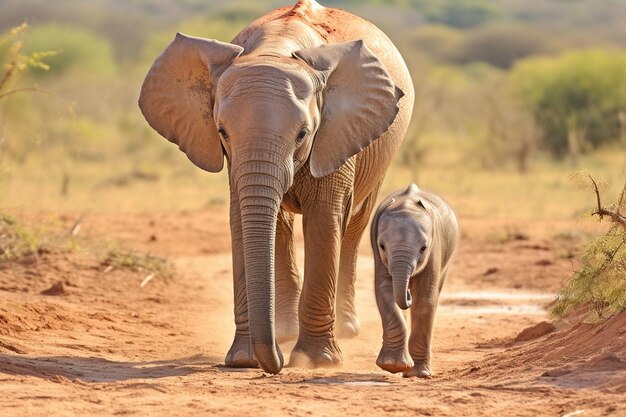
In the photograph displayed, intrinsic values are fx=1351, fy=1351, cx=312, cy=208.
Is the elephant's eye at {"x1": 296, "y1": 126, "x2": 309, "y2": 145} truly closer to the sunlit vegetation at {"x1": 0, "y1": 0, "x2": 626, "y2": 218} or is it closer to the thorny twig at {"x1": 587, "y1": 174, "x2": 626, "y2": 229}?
the thorny twig at {"x1": 587, "y1": 174, "x2": 626, "y2": 229}

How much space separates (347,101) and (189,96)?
941 millimetres

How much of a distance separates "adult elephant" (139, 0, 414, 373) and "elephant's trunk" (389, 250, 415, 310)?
0.63 meters

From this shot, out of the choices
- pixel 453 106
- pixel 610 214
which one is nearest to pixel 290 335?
pixel 610 214

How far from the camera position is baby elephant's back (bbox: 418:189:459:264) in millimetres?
8242

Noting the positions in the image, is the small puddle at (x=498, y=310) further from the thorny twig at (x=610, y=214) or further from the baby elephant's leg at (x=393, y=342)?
the baby elephant's leg at (x=393, y=342)

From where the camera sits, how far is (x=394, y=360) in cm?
766

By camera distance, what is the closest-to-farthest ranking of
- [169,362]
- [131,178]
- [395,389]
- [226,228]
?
[395,389]
[169,362]
[226,228]
[131,178]

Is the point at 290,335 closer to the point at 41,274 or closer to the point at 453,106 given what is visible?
the point at 41,274

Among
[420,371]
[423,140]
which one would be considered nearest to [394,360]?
[420,371]

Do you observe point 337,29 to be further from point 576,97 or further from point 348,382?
point 576,97

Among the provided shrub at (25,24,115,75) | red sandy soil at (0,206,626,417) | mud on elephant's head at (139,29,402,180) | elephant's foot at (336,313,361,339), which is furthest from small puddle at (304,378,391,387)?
shrub at (25,24,115,75)

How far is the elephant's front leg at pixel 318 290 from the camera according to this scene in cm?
810

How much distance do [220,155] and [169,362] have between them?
4.59 ft

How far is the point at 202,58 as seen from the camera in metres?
7.85
